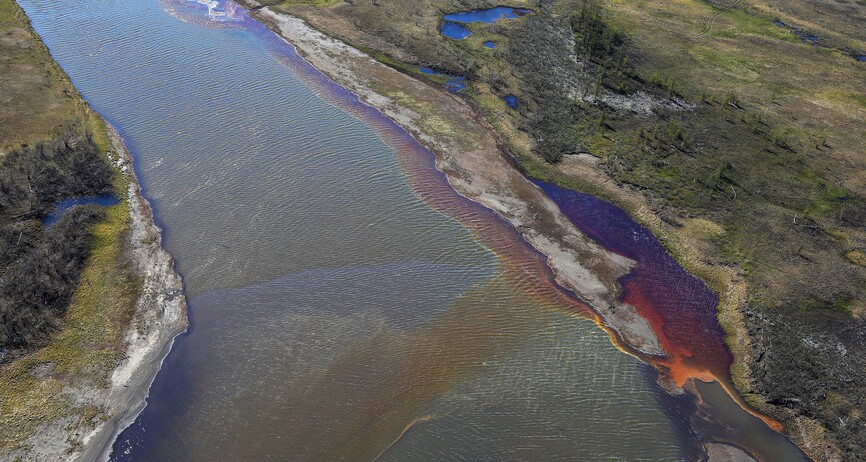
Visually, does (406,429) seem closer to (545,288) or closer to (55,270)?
(545,288)

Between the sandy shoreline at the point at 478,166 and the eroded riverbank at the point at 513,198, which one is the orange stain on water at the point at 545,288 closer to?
the eroded riverbank at the point at 513,198

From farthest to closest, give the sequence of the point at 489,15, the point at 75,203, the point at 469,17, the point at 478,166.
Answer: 1. the point at 489,15
2. the point at 469,17
3. the point at 478,166
4. the point at 75,203

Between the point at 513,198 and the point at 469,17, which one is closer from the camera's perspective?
the point at 513,198

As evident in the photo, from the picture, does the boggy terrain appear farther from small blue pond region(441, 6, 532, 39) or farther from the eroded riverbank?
the eroded riverbank

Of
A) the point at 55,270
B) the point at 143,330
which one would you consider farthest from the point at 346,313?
the point at 55,270

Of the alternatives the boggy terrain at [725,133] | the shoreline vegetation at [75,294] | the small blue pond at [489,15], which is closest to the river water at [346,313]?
the shoreline vegetation at [75,294]
